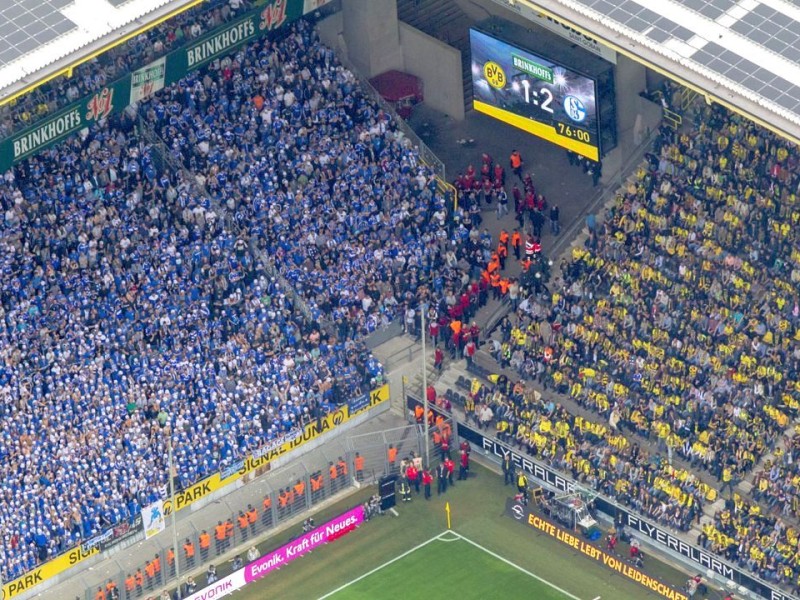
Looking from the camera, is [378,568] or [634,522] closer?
[634,522]

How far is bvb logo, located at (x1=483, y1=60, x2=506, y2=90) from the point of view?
87938 millimetres

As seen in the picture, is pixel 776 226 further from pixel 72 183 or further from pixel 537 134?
pixel 72 183

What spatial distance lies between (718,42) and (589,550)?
15.6 m

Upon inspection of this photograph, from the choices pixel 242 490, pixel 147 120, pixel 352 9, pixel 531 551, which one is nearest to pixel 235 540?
pixel 242 490

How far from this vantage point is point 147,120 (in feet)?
291

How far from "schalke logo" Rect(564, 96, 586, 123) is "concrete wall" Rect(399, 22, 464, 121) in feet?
26.3

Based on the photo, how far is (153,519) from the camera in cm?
8088

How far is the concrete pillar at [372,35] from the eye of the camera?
9331cm

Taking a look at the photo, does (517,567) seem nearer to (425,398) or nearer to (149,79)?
(425,398)

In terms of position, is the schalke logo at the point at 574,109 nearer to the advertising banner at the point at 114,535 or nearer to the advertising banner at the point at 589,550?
the advertising banner at the point at 589,550

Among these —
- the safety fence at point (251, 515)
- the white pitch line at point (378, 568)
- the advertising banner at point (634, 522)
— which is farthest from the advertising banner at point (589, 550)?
the safety fence at point (251, 515)

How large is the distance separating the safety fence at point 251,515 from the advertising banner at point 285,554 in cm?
54

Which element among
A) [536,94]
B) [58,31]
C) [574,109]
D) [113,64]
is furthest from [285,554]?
[536,94]

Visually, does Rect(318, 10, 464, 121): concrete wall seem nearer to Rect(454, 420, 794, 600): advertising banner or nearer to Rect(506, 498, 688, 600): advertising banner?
Rect(454, 420, 794, 600): advertising banner
